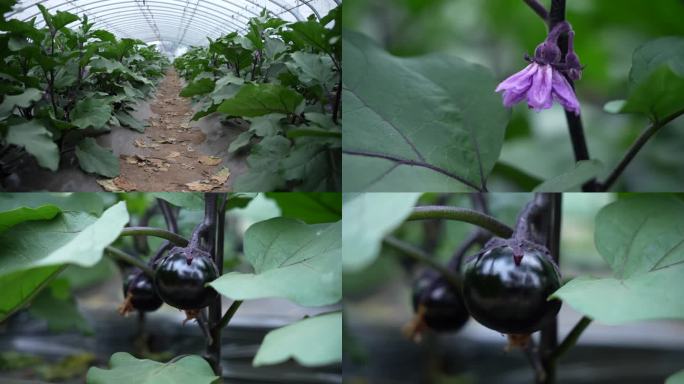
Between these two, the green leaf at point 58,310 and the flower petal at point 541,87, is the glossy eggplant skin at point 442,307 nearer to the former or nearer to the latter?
the flower petal at point 541,87

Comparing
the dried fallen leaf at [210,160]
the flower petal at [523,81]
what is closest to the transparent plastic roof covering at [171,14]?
the dried fallen leaf at [210,160]

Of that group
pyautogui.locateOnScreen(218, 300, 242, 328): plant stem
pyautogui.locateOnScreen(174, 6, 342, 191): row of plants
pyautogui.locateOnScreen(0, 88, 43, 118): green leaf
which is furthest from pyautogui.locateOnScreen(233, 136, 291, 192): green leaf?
pyautogui.locateOnScreen(0, 88, 43, 118): green leaf

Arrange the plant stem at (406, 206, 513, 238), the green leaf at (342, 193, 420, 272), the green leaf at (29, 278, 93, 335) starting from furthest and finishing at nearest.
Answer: the green leaf at (29, 278, 93, 335), the plant stem at (406, 206, 513, 238), the green leaf at (342, 193, 420, 272)

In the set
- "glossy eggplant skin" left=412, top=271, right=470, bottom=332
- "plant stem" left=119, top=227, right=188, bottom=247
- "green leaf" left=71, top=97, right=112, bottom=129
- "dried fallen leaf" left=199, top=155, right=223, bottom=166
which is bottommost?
"glossy eggplant skin" left=412, top=271, right=470, bottom=332

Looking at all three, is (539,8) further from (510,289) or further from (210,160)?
(210,160)

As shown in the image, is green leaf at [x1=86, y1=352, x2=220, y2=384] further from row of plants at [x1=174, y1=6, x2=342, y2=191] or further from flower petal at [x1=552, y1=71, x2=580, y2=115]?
flower petal at [x1=552, y1=71, x2=580, y2=115]

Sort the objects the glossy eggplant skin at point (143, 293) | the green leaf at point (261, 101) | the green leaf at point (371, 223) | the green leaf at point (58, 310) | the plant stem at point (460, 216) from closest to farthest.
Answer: the green leaf at point (371, 223) → the plant stem at point (460, 216) → the green leaf at point (261, 101) → the glossy eggplant skin at point (143, 293) → the green leaf at point (58, 310)

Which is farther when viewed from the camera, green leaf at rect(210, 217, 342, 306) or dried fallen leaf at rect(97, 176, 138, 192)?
dried fallen leaf at rect(97, 176, 138, 192)
